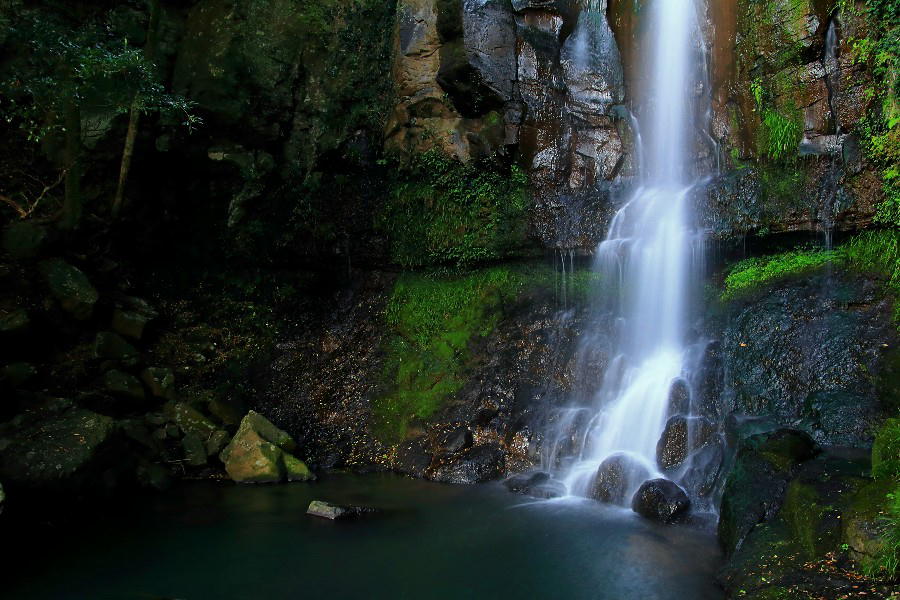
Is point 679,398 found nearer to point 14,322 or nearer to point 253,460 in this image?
point 253,460

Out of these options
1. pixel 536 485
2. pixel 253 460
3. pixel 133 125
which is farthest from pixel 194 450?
pixel 133 125

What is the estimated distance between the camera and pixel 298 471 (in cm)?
956

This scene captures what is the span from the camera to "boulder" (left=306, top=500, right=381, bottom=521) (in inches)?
309

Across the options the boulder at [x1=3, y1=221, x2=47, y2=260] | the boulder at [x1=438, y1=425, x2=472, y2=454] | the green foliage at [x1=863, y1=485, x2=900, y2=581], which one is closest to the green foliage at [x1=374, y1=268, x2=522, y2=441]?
the boulder at [x1=438, y1=425, x2=472, y2=454]

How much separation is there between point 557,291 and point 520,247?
45.7 inches

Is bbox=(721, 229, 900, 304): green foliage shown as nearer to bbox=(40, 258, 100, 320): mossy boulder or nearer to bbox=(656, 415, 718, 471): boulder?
bbox=(656, 415, 718, 471): boulder

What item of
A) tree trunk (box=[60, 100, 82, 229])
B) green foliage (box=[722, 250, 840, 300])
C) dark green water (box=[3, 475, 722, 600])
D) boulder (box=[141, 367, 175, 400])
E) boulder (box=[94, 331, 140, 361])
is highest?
tree trunk (box=[60, 100, 82, 229])

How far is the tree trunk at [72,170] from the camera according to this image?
422 inches

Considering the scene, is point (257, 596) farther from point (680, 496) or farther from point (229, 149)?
point (229, 149)

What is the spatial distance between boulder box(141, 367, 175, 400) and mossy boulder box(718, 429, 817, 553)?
365 inches

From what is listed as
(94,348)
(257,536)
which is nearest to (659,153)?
(257,536)

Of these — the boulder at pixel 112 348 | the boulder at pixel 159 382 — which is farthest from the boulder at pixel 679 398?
the boulder at pixel 112 348

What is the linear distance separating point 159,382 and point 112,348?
1045mm

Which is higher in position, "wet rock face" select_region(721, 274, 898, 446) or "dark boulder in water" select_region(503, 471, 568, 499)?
"wet rock face" select_region(721, 274, 898, 446)
